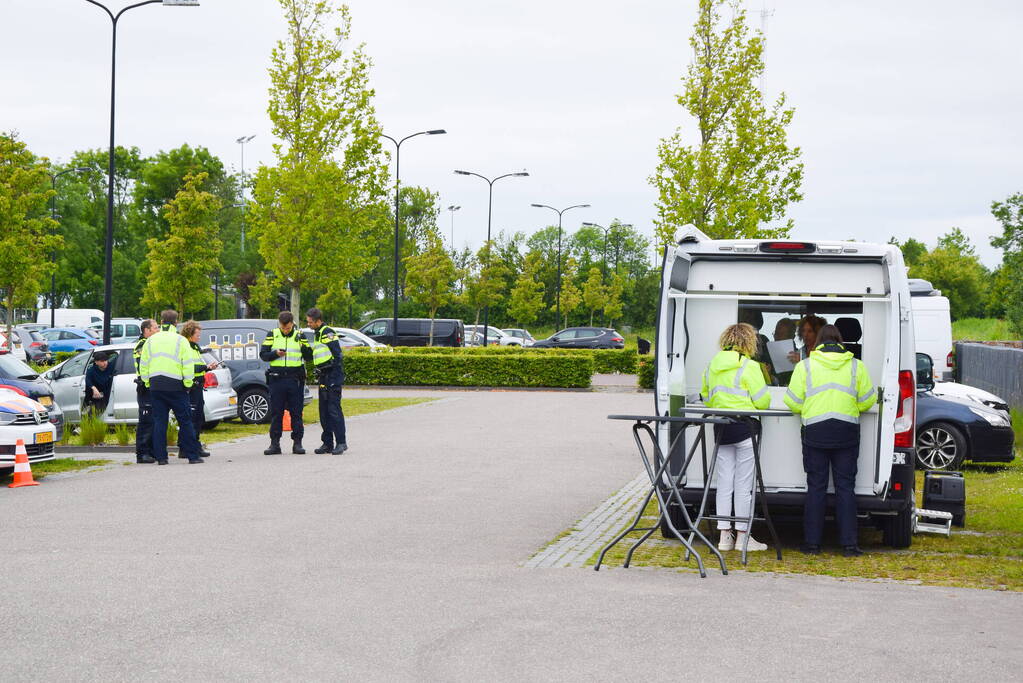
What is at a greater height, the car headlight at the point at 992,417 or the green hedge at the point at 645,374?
the car headlight at the point at 992,417

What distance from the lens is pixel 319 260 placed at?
38.2 metres

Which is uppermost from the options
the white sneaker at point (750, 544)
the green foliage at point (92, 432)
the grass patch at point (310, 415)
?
the white sneaker at point (750, 544)

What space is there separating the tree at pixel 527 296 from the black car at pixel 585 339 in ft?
60.2

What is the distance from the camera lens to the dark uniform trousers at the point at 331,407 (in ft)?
49.7

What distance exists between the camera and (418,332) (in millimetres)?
52906

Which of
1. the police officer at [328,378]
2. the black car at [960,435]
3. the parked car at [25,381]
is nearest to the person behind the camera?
the black car at [960,435]

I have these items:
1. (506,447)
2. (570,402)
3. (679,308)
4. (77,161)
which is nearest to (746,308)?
(679,308)

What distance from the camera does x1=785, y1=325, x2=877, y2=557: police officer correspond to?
8.41m

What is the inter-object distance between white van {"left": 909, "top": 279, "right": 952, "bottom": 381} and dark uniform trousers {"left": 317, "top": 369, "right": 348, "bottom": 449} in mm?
11991

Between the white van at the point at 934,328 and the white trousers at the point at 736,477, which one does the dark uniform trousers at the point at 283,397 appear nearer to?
the white trousers at the point at 736,477

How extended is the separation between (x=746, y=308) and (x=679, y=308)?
75 centimetres

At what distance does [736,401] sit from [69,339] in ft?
159

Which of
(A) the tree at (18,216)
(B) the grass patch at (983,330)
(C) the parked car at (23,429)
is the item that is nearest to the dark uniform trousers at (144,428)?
(C) the parked car at (23,429)

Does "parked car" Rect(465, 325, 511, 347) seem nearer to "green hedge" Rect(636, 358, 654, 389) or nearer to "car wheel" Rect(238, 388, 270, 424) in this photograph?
"green hedge" Rect(636, 358, 654, 389)
